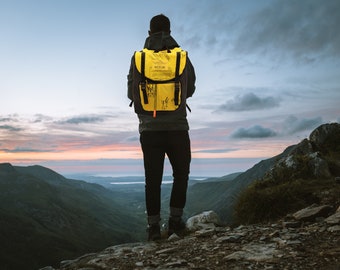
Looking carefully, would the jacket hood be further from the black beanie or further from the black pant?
the black pant

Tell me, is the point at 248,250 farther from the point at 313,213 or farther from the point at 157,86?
the point at 157,86

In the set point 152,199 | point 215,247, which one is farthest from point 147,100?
point 215,247

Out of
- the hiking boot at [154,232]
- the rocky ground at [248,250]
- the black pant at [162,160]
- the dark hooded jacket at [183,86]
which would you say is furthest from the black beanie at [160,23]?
the rocky ground at [248,250]

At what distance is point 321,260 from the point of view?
4.40m

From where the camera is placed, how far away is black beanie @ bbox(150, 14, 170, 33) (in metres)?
6.95

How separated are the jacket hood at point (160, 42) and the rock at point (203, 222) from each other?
162 inches

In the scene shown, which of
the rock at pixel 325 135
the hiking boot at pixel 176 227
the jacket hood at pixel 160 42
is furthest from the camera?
the rock at pixel 325 135

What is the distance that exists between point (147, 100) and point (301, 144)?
961 cm

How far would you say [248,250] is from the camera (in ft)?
17.0

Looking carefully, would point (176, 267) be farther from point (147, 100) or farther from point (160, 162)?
point (147, 100)

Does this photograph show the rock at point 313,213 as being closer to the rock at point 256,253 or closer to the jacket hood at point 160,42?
the rock at point 256,253

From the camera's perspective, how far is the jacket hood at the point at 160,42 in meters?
6.75

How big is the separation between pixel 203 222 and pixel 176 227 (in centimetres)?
141

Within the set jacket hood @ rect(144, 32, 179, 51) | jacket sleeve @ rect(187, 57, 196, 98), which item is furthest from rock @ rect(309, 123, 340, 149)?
jacket hood @ rect(144, 32, 179, 51)
